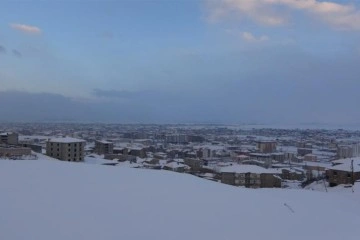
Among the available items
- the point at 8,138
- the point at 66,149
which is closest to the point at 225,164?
the point at 66,149

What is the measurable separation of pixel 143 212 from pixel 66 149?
3268cm

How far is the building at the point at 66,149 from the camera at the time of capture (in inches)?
1396

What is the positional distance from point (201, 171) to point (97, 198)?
2910 cm

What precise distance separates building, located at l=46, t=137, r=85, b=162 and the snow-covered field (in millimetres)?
30021

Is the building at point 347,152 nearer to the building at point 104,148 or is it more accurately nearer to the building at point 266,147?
the building at point 266,147

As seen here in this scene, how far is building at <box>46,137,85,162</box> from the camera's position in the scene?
3547cm

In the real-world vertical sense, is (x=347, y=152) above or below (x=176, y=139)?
above

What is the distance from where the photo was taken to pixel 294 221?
4805 mm

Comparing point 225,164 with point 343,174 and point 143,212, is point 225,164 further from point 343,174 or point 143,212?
point 143,212

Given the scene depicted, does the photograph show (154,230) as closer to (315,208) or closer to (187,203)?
(187,203)

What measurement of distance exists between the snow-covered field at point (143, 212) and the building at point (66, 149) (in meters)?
30.0

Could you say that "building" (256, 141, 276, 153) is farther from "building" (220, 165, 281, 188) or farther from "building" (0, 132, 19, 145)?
"building" (0, 132, 19, 145)

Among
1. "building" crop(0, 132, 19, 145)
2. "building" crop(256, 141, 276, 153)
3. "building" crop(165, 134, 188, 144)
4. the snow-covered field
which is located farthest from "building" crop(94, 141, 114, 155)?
the snow-covered field

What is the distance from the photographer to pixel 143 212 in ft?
14.6
